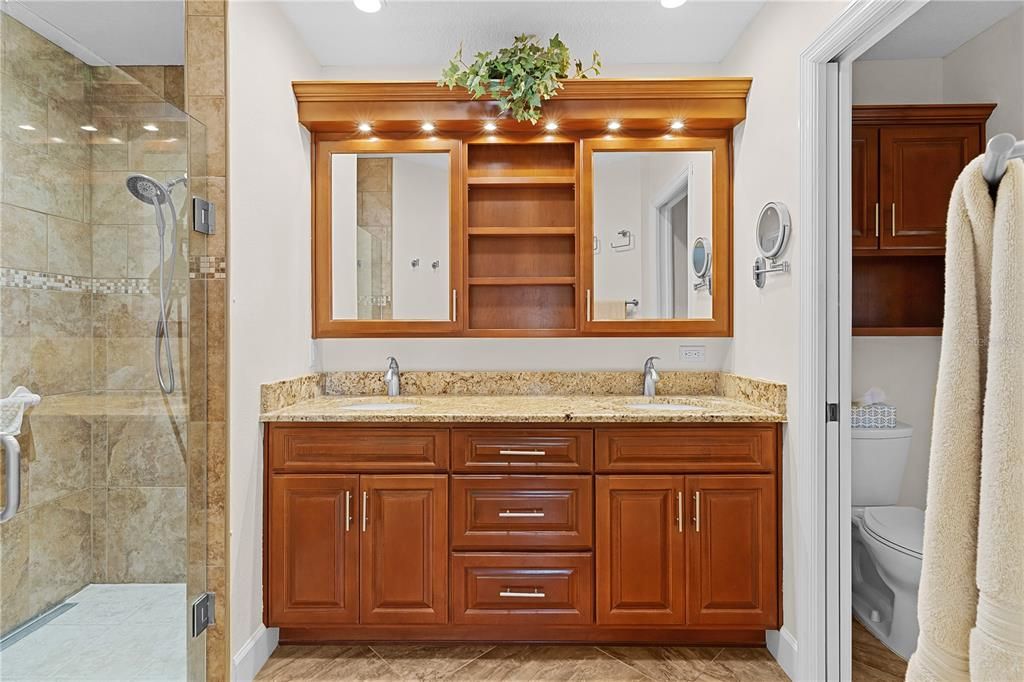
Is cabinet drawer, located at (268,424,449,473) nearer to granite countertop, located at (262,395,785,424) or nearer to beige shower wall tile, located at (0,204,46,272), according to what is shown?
granite countertop, located at (262,395,785,424)

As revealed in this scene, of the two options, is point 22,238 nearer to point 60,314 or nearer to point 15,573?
point 60,314

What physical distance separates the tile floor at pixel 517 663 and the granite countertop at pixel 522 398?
0.91 metres

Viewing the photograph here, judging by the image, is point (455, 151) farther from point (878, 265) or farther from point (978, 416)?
point (978, 416)

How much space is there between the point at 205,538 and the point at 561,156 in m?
2.18

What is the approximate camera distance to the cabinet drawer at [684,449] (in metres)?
2.12

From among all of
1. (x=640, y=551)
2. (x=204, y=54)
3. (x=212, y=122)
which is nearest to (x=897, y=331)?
(x=640, y=551)

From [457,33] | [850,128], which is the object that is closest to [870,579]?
[850,128]

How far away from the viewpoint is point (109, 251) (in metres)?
1.52

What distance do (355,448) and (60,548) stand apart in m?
0.91

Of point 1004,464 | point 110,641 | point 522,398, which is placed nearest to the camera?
point 1004,464

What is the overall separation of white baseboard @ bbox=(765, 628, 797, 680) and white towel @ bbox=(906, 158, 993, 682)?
4.63 ft

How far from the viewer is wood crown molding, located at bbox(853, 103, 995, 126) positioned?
1.24 meters

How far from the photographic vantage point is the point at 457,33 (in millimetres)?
2541

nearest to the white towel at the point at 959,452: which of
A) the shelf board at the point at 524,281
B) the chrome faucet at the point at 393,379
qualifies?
the shelf board at the point at 524,281
